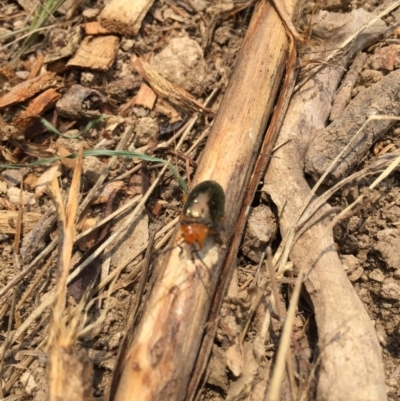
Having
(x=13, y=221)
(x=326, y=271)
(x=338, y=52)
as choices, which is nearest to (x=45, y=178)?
(x=13, y=221)

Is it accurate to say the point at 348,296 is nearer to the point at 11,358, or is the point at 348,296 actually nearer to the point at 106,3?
the point at 11,358

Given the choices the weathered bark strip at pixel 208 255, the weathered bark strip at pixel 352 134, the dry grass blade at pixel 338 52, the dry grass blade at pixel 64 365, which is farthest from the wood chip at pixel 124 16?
the dry grass blade at pixel 64 365

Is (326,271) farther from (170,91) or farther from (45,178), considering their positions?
(45,178)

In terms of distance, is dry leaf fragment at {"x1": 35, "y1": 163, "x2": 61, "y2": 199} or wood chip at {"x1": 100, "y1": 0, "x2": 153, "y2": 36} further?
wood chip at {"x1": 100, "y1": 0, "x2": 153, "y2": 36}

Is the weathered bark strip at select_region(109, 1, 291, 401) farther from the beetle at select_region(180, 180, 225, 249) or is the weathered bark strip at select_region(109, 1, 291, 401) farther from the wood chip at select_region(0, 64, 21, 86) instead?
the wood chip at select_region(0, 64, 21, 86)

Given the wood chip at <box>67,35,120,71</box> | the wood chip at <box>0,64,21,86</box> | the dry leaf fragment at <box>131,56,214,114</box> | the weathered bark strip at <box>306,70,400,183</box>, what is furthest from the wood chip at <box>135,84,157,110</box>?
the weathered bark strip at <box>306,70,400,183</box>

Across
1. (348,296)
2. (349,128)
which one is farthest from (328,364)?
(349,128)

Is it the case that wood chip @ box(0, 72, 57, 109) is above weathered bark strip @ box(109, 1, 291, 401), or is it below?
above
